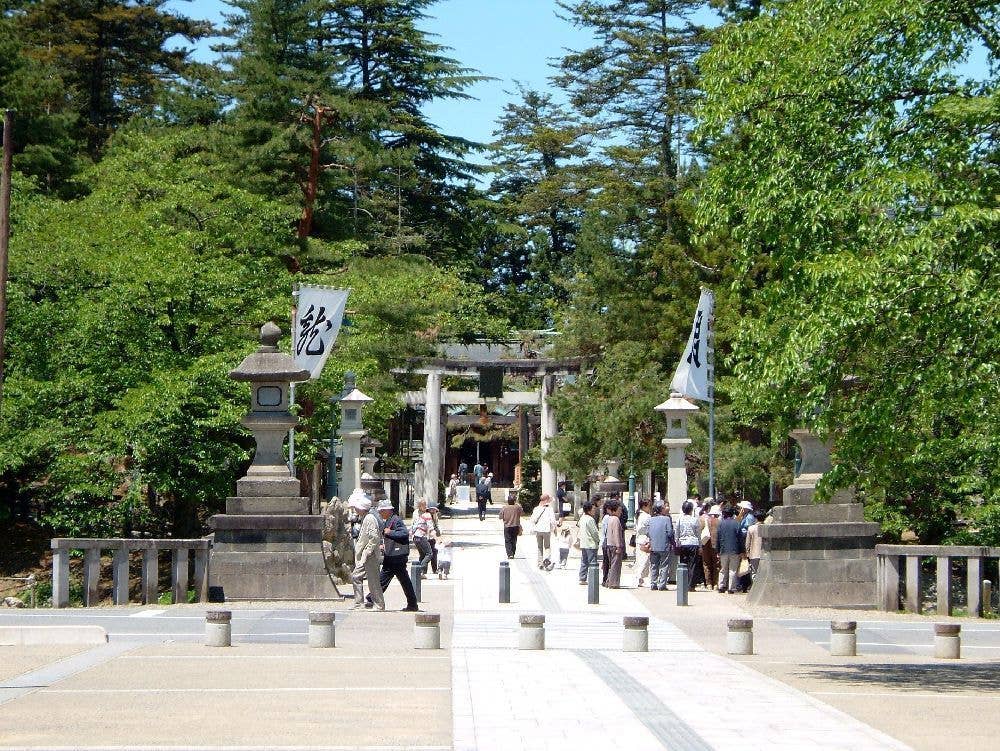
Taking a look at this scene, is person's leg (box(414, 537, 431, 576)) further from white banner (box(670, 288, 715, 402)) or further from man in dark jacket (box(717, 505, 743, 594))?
white banner (box(670, 288, 715, 402))

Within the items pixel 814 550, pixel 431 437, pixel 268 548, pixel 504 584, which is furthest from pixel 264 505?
pixel 431 437

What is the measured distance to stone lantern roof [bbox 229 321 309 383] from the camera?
78.0 ft

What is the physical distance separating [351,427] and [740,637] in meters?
19.1

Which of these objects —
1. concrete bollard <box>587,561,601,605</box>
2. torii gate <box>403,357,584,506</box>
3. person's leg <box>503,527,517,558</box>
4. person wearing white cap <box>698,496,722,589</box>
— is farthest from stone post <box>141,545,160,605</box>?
torii gate <box>403,357,584,506</box>

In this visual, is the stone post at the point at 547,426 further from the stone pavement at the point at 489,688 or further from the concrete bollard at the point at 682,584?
the stone pavement at the point at 489,688

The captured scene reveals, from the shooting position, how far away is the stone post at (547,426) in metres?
50.7

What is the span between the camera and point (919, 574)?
22.5 metres

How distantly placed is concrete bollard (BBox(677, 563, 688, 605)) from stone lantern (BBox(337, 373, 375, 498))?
12550 mm

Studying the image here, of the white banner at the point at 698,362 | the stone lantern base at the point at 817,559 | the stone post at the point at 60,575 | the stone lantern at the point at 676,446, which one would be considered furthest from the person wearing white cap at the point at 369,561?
the stone lantern at the point at 676,446

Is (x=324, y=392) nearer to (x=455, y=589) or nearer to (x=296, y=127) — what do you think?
(x=455, y=589)

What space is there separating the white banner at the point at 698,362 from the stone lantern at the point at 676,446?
1.84 metres

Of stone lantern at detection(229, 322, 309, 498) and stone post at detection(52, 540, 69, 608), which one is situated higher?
stone lantern at detection(229, 322, 309, 498)

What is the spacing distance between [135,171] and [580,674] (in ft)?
87.0

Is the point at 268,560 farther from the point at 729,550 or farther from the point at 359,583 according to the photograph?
the point at 729,550
